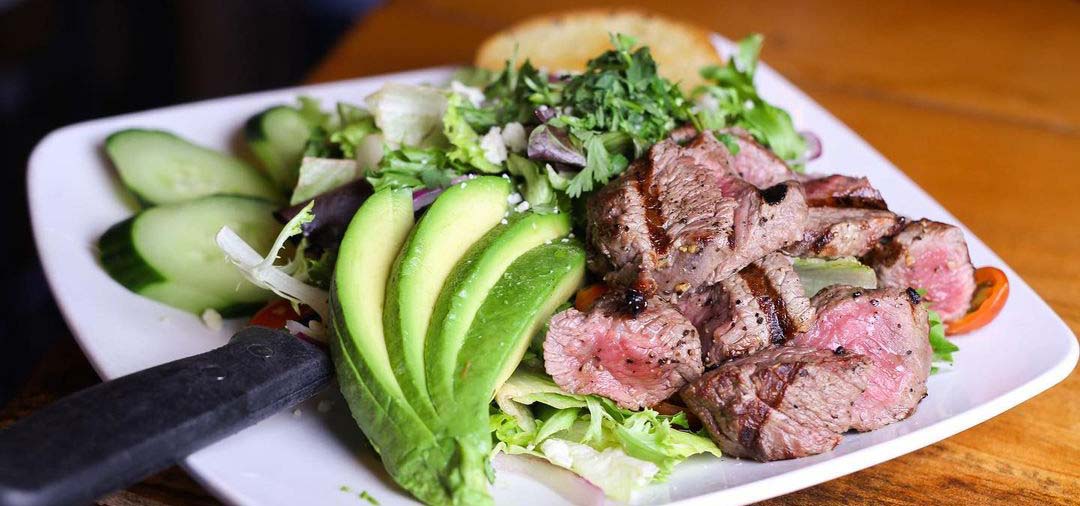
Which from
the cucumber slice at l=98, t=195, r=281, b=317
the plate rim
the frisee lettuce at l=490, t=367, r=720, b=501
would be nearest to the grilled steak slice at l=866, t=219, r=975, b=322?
the plate rim

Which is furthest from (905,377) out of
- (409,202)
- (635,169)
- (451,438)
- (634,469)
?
(409,202)

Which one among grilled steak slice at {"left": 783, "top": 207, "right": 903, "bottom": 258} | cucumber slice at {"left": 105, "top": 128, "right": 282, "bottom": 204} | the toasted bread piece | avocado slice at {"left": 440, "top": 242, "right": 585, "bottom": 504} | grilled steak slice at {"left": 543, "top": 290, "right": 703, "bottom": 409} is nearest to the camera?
avocado slice at {"left": 440, "top": 242, "right": 585, "bottom": 504}

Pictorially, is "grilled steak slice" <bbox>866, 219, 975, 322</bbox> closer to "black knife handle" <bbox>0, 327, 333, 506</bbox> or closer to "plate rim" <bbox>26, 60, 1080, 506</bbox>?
"plate rim" <bbox>26, 60, 1080, 506</bbox>

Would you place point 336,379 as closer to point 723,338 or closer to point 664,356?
point 664,356

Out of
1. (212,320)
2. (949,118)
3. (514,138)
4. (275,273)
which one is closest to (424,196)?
(514,138)

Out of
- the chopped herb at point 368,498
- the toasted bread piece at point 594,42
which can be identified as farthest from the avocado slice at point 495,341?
the toasted bread piece at point 594,42

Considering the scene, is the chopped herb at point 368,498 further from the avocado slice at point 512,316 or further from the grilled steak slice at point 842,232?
the grilled steak slice at point 842,232
